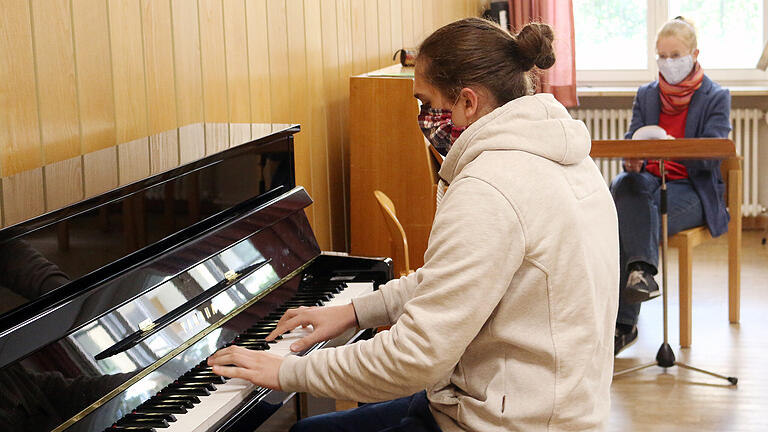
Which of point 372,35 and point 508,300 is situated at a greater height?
point 372,35

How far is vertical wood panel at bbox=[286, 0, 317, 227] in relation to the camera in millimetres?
3076

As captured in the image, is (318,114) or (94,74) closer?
(94,74)

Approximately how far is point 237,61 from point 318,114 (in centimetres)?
58

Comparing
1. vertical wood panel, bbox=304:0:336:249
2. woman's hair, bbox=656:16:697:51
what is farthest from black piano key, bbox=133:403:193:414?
woman's hair, bbox=656:16:697:51

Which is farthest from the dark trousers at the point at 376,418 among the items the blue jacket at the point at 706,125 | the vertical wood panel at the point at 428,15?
the vertical wood panel at the point at 428,15

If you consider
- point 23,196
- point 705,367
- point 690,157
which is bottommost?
point 705,367

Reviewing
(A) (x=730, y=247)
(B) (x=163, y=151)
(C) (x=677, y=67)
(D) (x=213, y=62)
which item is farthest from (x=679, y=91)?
(B) (x=163, y=151)

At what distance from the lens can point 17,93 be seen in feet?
6.19

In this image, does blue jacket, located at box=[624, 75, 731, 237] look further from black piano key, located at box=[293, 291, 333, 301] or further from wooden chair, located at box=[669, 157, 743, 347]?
black piano key, located at box=[293, 291, 333, 301]

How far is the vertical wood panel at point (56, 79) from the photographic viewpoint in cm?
195

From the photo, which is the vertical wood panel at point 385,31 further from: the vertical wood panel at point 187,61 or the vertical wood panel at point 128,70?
the vertical wood panel at point 128,70

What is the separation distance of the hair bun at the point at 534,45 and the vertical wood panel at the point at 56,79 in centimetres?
100

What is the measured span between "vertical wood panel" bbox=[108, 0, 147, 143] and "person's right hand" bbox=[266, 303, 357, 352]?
0.72m

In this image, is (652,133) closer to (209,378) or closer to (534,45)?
(534,45)
